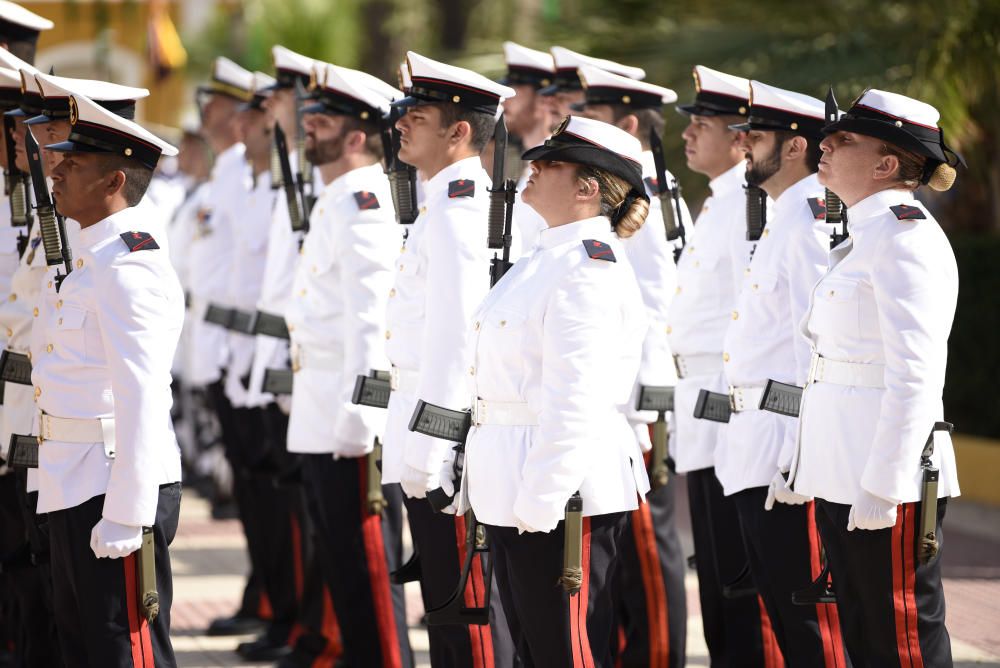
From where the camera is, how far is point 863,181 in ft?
13.7

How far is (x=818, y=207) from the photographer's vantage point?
15.6 feet

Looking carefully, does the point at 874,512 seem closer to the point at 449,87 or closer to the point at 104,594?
the point at 449,87

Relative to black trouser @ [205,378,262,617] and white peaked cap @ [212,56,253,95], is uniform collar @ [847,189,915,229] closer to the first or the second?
black trouser @ [205,378,262,617]

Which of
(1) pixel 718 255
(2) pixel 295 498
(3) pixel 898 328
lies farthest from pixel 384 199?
(3) pixel 898 328

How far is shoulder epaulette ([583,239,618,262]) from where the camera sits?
12.5 feet

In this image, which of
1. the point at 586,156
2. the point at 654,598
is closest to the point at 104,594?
the point at 586,156

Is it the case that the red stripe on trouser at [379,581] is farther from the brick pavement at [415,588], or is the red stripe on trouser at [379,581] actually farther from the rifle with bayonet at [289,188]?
the rifle with bayonet at [289,188]

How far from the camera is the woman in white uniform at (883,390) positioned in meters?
3.88

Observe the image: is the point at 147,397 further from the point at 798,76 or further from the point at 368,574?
the point at 798,76

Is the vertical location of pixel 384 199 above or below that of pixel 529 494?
above

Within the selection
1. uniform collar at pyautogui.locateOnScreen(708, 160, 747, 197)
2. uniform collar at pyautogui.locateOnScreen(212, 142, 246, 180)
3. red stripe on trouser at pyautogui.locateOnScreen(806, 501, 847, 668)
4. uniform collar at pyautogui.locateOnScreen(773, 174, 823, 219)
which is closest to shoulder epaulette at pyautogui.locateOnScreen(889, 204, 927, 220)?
uniform collar at pyautogui.locateOnScreen(773, 174, 823, 219)

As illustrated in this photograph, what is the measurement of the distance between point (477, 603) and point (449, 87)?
1630 mm

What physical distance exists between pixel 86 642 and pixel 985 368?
698 cm

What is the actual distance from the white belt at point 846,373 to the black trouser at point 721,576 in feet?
3.44
